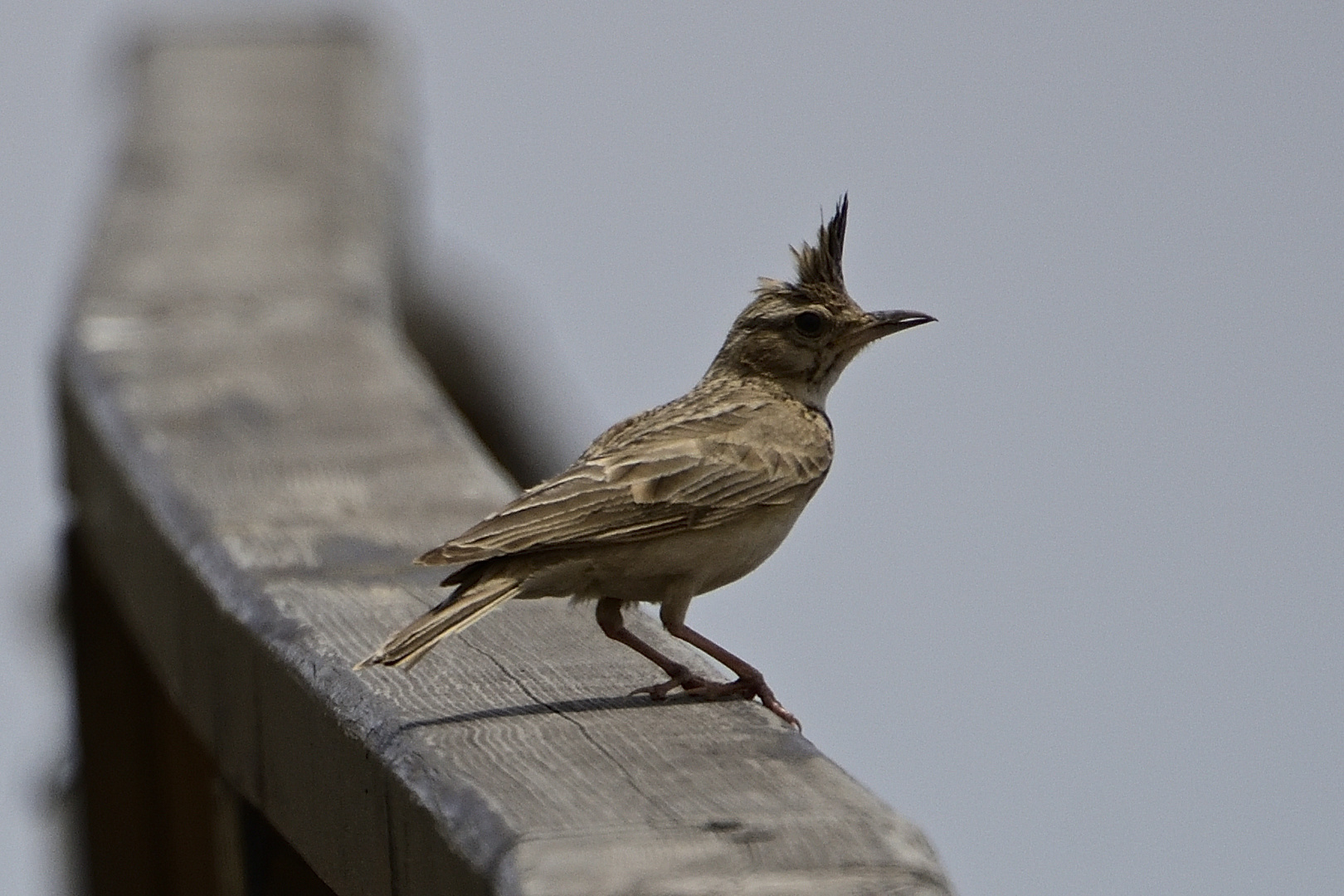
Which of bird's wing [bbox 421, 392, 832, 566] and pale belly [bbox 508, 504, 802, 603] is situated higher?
bird's wing [bbox 421, 392, 832, 566]

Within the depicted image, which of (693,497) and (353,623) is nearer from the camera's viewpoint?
(353,623)

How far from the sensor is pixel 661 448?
477cm

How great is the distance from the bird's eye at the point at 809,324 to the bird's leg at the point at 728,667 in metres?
1.23

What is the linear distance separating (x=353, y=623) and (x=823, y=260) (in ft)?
7.02

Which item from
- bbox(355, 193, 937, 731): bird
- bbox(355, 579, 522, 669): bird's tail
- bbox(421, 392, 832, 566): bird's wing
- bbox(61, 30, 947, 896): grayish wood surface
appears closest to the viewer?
bbox(61, 30, 947, 896): grayish wood surface

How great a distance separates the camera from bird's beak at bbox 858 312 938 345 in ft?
18.2

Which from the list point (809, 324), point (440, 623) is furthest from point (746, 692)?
point (809, 324)

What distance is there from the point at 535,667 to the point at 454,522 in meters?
0.93

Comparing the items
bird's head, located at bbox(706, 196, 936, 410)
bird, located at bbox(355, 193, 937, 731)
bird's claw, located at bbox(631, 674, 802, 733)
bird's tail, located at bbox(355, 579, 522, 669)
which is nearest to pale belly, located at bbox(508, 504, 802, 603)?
bird, located at bbox(355, 193, 937, 731)

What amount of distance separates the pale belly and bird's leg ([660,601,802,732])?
4 cm

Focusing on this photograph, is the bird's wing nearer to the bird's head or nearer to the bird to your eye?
the bird

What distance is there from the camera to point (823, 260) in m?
5.72

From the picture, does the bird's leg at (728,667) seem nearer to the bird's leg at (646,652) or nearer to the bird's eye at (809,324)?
the bird's leg at (646,652)

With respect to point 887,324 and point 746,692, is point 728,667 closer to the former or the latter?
point 746,692
